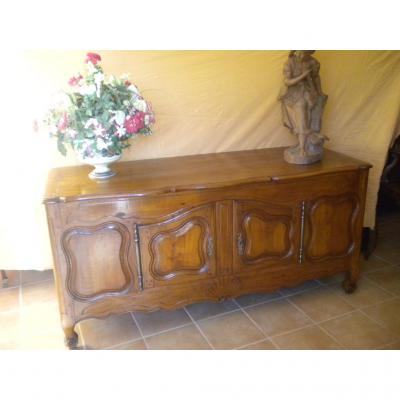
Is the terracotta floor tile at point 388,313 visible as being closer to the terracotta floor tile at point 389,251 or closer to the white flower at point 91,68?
the terracotta floor tile at point 389,251

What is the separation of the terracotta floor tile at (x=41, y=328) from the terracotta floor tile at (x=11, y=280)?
0.29 meters

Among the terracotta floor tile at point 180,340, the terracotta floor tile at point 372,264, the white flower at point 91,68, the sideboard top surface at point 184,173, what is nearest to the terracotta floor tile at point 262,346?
the terracotta floor tile at point 180,340

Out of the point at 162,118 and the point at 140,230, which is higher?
the point at 162,118

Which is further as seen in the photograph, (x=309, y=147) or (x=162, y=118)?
(x=162, y=118)

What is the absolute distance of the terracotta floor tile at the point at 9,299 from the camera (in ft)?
7.37

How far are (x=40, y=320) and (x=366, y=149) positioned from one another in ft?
7.68

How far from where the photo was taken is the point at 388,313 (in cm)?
216

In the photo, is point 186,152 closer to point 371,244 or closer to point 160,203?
point 160,203

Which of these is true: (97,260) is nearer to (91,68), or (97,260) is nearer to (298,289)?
(91,68)

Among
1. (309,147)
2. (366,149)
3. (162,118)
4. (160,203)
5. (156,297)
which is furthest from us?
(366,149)

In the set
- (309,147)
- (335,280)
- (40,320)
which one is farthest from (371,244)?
(40,320)
